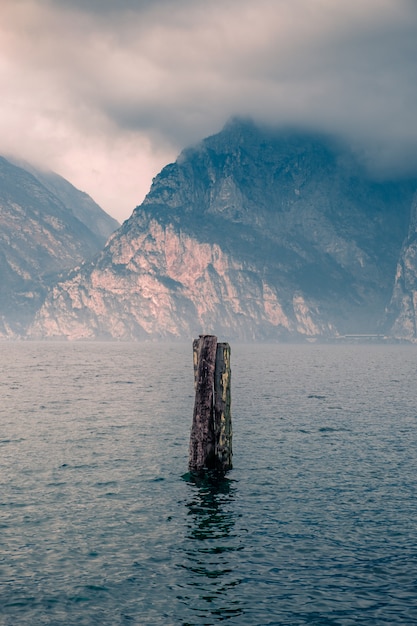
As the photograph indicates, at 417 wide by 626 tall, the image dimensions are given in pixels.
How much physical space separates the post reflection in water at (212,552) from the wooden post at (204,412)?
1.69 metres

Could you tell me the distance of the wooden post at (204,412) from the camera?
90.2 ft

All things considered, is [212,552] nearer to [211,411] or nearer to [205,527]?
[205,527]

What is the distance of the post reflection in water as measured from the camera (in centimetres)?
1445

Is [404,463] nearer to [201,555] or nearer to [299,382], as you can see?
[201,555]

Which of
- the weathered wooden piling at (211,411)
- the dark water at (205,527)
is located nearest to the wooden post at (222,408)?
the weathered wooden piling at (211,411)

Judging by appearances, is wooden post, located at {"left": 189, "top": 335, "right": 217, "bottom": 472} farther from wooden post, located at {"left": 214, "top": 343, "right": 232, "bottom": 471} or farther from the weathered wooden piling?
wooden post, located at {"left": 214, "top": 343, "right": 232, "bottom": 471}

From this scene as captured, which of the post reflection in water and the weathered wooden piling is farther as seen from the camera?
the weathered wooden piling

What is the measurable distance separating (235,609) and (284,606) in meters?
1.17

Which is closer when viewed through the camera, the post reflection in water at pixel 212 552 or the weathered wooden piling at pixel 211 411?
the post reflection in water at pixel 212 552

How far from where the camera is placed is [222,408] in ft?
90.3

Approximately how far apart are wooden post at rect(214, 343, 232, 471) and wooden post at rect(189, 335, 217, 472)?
23 cm

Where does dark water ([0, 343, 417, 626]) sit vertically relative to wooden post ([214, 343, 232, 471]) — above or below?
below

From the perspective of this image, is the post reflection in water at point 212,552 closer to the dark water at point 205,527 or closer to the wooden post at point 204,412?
the dark water at point 205,527

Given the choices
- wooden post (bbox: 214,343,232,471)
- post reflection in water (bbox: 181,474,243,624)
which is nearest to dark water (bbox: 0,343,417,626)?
post reflection in water (bbox: 181,474,243,624)
